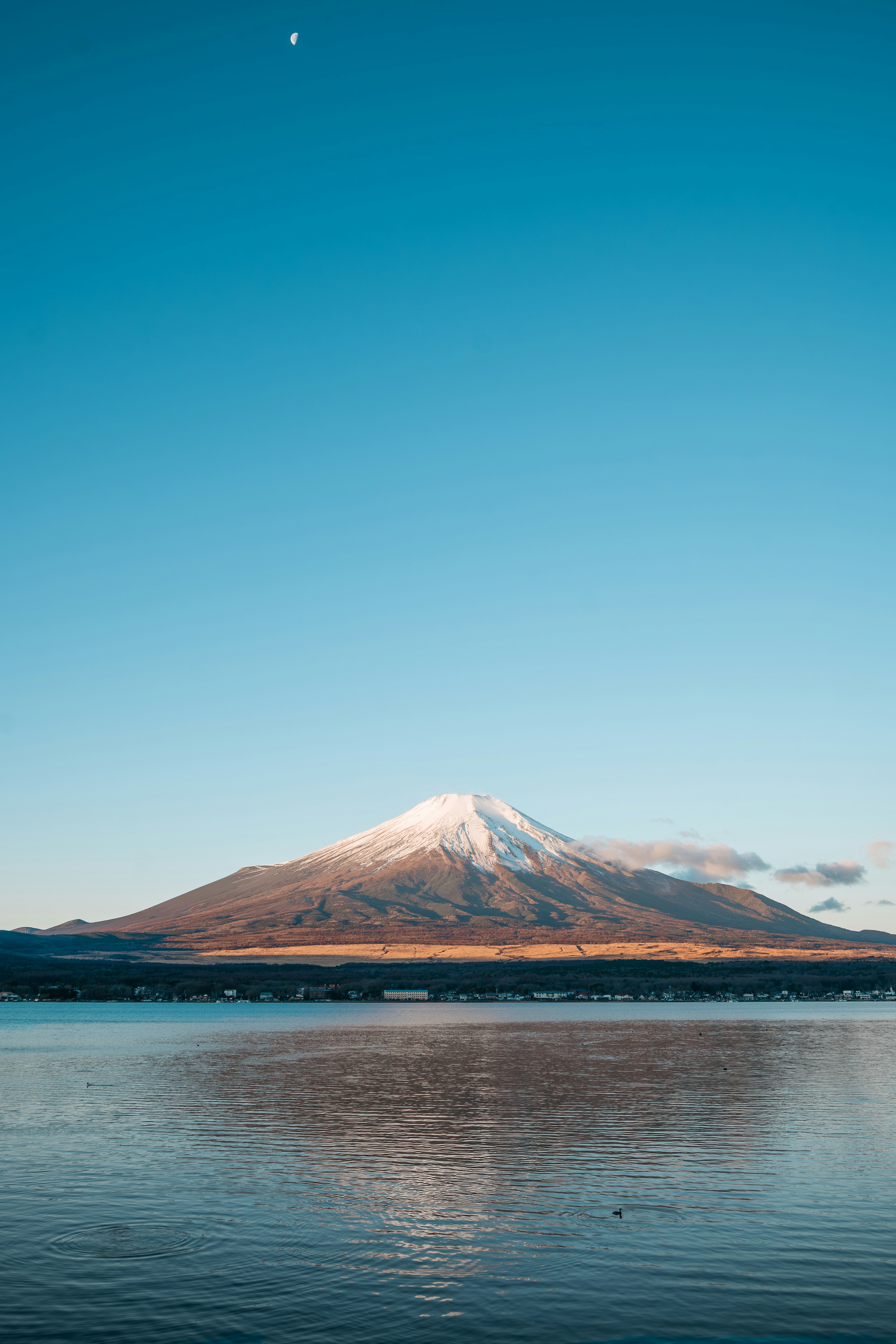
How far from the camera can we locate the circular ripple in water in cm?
2227

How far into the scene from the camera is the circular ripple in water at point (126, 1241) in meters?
22.3

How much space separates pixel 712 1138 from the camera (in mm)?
37312

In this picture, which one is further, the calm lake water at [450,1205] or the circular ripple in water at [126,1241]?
the circular ripple in water at [126,1241]

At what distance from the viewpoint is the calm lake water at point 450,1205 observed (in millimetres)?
18375

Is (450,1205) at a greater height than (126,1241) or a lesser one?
lesser

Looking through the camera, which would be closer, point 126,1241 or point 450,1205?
point 126,1241

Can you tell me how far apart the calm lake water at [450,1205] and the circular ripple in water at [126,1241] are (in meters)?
0.10

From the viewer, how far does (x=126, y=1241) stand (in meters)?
23.2

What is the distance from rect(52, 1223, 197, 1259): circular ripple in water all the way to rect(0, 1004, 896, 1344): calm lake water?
0.10 metres

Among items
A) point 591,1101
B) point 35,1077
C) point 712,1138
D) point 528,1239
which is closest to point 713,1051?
point 591,1101

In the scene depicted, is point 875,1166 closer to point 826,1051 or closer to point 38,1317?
point 38,1317

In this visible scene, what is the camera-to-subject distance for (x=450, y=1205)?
26781 millimetres

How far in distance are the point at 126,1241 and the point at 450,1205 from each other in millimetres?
8138

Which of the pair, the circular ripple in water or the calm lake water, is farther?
the circular ripple in water
